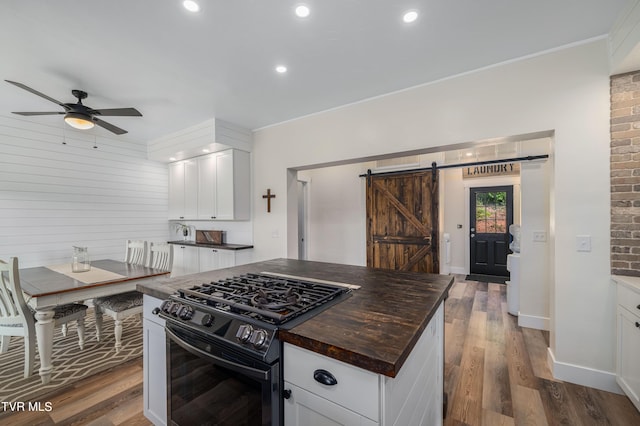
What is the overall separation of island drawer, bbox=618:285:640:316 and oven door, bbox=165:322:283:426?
2248 mm

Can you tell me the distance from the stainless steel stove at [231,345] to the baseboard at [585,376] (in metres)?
2.07

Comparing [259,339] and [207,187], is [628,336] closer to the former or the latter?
[259,339]

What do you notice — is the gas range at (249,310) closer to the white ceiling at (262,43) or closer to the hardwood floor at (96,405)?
the hardwood floor at (96,405)

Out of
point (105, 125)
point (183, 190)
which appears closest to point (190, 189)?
point (183, 190)

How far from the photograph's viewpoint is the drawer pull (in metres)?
0.89

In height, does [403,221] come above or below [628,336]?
above

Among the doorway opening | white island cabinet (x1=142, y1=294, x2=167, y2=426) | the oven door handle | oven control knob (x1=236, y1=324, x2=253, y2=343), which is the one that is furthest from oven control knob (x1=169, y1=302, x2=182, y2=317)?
the doorway opening

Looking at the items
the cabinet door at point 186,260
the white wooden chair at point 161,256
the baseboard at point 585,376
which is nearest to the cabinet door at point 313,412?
the baseboard at point 585,376

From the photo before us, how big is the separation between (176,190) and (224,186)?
1.36 meters

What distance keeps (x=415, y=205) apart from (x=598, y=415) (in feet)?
10.9

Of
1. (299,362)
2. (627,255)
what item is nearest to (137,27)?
(299,362)

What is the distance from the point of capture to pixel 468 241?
19.7ft

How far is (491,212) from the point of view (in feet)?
18.9

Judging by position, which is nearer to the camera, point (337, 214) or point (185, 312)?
point (185, 312)
